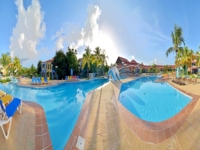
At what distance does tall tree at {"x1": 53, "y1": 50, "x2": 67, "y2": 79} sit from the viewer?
72.8 ft

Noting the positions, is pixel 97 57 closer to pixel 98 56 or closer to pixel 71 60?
pixel 98 56

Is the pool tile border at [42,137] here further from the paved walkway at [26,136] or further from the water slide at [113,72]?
the water slide at [113,72]

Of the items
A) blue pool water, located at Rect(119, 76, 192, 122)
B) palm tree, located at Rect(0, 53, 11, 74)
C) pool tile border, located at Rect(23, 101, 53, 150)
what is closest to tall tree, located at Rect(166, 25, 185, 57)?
blue pool water, located at Rect(119, 76, 192, 122)

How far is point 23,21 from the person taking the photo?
12.8 m

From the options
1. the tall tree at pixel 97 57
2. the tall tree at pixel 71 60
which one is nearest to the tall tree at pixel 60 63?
the tall tree at pixel 71 60

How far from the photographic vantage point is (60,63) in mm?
22359

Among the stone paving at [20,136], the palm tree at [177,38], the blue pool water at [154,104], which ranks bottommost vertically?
the blue pool water at [154,104]

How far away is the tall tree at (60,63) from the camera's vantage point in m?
22.2

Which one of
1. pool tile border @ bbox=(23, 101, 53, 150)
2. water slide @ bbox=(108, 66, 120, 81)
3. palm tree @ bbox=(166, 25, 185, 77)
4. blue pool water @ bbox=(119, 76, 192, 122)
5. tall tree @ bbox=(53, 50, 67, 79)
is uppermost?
palm tree @ bbox=(166, 25, 185, 77)

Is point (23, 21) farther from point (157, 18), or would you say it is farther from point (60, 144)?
point (60, 144)

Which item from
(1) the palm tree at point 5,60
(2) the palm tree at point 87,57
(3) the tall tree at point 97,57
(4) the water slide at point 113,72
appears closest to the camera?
(4) the water slide at point 113,72

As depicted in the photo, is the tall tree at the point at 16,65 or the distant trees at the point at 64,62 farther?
the tall tree at the point at 16,65

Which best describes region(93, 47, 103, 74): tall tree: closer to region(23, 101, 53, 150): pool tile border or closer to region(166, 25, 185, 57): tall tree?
region(166, 25, 185, 57): tall tree

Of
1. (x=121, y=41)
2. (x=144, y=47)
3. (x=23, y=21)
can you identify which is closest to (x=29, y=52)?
(x=23, y=21)
